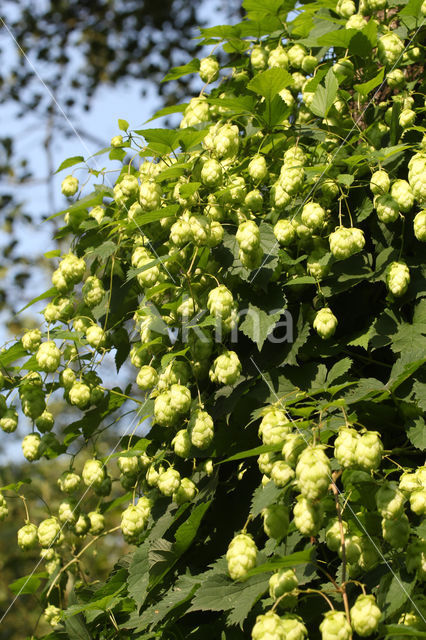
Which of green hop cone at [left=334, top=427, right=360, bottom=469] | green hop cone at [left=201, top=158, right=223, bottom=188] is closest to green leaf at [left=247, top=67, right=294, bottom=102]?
green hop cone at [left=201, top=158, right=223, bottom=188]

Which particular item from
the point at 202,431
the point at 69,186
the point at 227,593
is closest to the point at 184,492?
the point at 202,431

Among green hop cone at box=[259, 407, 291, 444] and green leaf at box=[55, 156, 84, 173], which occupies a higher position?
green leaf at box=[55, 156, 84, 173]

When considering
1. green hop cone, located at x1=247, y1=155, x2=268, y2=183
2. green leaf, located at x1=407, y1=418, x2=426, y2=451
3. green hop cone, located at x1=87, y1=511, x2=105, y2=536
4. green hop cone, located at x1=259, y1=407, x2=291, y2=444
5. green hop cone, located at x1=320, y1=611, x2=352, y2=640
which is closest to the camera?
green hop cone, located at x1=320, y1=611, x2=352, y2=640

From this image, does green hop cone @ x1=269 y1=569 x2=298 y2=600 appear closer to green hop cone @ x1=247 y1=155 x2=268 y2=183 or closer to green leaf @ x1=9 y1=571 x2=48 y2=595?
green hop cone @ x1=247 y1=155 x2=268 y2=183

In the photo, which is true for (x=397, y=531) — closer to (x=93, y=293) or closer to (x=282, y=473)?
(x=282, y=473)

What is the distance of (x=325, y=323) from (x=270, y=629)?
2.28ft

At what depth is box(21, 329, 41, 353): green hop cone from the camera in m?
2.04

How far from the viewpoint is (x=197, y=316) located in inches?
63.5

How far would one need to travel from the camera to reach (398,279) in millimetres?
1546

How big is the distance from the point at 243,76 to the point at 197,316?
0.92 metres

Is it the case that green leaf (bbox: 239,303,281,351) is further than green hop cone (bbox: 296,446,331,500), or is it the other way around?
green leaf (bbox: 239,303,281,351)

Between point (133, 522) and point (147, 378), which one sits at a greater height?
point (147, 378)

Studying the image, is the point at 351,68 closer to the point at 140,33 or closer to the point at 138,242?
the point at 138,242

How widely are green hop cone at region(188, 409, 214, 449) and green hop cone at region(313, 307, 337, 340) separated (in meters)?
0.31
